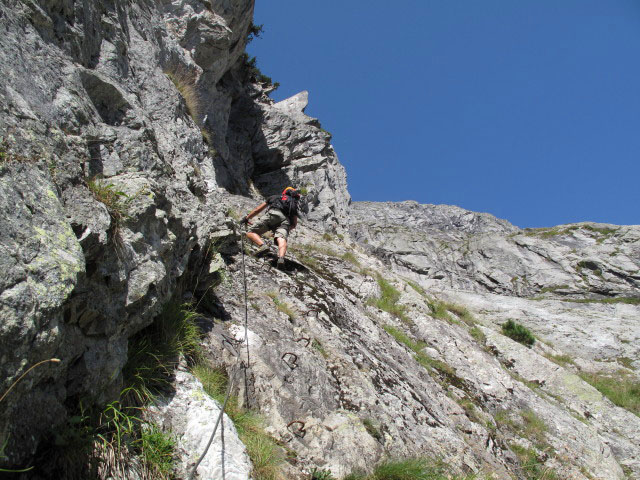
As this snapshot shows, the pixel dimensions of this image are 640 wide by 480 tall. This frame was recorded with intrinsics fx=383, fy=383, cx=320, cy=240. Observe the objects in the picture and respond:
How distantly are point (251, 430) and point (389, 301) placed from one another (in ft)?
28.4

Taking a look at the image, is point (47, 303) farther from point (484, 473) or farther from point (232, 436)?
point (484, 473)

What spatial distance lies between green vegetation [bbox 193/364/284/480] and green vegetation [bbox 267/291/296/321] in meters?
2.25

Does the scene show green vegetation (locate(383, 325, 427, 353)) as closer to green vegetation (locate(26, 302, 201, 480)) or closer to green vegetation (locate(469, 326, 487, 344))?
green vegetation (locate(469, 326, 487, 344))

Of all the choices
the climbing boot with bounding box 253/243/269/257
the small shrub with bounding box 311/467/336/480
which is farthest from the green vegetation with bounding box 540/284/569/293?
the small shrub with bounding box 311/467/336/480

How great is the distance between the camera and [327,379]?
5898mm

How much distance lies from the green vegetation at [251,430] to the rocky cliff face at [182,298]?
196 mm

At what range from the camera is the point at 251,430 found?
14.9ft

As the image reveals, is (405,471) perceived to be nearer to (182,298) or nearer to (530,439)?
(182,298)

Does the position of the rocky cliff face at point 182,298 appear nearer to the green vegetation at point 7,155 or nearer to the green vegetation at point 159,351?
the green vegetation at point 7,155

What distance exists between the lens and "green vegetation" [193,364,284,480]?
397cm

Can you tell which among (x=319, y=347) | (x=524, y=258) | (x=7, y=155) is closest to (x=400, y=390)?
(x=319, y=347)

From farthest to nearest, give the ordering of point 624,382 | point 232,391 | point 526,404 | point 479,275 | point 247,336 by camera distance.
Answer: point 479,275, point 624,382, point 526,404, point 247,336, point 232,391

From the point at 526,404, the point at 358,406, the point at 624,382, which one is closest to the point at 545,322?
the point at 624,382

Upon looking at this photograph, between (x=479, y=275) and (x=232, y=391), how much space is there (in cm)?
5398
